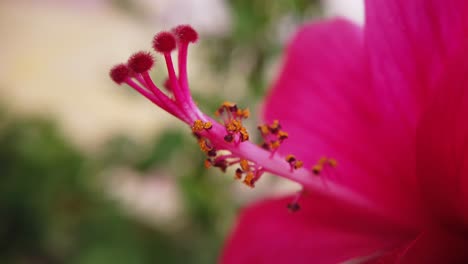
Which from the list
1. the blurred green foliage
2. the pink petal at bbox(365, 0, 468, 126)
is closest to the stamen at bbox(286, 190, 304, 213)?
the pink petal at bbox(365, 0, 468, 126)

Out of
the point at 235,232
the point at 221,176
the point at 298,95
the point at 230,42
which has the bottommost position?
the point at 235,232

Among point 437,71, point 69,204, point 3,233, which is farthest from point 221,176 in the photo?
point 437,71

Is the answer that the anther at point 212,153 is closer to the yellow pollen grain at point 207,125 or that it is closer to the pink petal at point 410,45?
the yellow pollen grain at point 207,125

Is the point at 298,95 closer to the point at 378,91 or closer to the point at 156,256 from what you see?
the point at 378,91

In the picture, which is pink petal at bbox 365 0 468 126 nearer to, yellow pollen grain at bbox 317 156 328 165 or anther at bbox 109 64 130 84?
yellow pollen grain at bbox 317 156 328 165

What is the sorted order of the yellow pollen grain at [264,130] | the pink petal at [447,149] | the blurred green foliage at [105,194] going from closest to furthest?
the pink petal at [447,149] < the yellow pollen grain at [264,130] < the blurred green foliage at [105,194]

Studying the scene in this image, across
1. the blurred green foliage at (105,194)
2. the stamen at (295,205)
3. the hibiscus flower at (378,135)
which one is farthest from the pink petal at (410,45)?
the blurred green foliage at (105,194)

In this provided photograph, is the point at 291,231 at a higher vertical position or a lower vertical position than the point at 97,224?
lower
